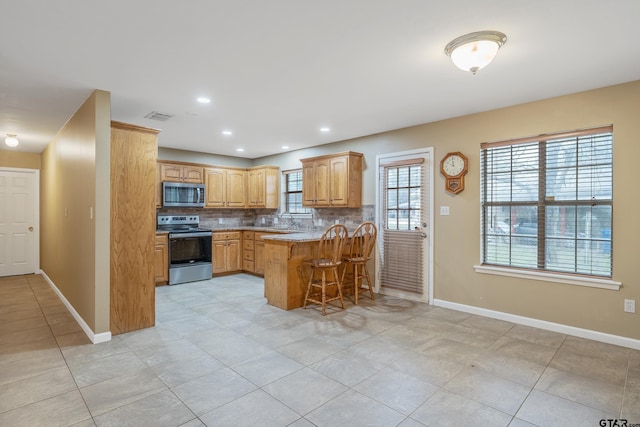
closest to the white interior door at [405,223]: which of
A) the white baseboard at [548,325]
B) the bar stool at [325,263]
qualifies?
the white baseboard at [548,325]

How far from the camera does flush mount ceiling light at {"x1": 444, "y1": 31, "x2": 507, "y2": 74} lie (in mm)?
2299

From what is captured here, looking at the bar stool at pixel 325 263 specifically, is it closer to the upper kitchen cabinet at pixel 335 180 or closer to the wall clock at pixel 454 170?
the upper kitchen cabinet at pixel 335 180

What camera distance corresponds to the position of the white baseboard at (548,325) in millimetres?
3145

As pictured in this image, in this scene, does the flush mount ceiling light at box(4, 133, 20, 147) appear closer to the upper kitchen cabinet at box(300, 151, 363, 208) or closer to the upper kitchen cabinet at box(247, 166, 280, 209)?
the upper kitchen cabinet at box(247, 166, 280, 209)

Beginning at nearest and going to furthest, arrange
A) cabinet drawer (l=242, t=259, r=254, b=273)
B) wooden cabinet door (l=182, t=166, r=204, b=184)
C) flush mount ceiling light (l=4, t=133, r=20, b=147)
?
flush mount ceiling light (l=4, t=133, r=20, b=147) → wooden cabinet door (l=182, t=166, r=204, b=184) → cabinet drawer (l=242, t=259, r=254, b=273)

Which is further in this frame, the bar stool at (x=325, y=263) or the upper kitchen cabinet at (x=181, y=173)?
the upper kitchen cabinet at (x=181, y=173)

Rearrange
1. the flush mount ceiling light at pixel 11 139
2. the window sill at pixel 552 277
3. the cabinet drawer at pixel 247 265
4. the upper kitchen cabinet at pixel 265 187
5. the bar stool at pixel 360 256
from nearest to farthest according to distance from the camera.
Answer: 1. the window sill at pixel 552 277
2. the bar stool at pixel 360 256
3. the flush mount ceiling light at pixel 11 139
4. the cabinet drawer at pixel 247 265
5. the upper kitchen cabinet at pixel 265 187

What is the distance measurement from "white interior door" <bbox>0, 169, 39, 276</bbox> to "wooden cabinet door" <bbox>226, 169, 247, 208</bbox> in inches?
150

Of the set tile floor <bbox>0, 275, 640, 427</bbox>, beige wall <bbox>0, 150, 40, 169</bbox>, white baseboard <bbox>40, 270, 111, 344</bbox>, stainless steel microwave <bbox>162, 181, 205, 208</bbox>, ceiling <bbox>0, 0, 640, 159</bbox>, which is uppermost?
ceiling <bbox>0, 0, 640, 159</bbox>

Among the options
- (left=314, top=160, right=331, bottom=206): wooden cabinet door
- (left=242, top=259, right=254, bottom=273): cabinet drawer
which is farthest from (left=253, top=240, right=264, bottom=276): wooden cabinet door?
(left=314, top=160, right=331, bottom=206): wooden cabinet door

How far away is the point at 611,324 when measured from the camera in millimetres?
3213

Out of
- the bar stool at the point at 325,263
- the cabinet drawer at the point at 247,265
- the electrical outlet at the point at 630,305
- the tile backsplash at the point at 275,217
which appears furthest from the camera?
the cabinet drawer at the point at 247,265

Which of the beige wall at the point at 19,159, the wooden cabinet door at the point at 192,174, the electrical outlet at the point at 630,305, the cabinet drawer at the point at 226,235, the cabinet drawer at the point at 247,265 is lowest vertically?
the cabinet drawer at the point at 247,265

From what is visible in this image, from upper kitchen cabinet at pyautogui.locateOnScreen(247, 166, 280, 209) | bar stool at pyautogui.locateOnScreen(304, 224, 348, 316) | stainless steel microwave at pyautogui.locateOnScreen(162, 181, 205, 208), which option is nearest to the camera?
bar stool at pyautogui.locateOnScreen(304, 224, 348, 316)
